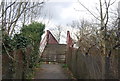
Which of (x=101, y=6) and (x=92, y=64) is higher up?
(x=101, y=6)

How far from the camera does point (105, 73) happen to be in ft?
18.9

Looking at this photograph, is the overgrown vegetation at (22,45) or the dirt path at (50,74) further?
the dirt path at (50,74)

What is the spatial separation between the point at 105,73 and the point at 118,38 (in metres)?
1.12

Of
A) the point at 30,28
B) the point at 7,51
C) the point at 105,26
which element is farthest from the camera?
the point at 30,28

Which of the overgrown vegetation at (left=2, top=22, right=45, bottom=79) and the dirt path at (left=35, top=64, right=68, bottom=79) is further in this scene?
the dirt path at (left=35, top=64, right=68, bottom=79)

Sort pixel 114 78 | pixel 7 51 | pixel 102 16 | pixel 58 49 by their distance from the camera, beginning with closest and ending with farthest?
1. pixel 114 78
2. pixel 7 51
3. pixel 102 16
4. pixel 58 49

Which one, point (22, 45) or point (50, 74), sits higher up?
point (22, 45)

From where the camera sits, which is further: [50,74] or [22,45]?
[50,74]

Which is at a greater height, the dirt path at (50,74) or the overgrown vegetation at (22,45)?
the overgrown vegetation at (22,45)

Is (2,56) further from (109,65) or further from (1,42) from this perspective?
(109,65)

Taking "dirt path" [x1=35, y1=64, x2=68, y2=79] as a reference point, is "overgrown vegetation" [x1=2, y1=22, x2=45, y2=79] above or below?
above

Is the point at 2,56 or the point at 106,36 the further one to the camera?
the point at 106,36

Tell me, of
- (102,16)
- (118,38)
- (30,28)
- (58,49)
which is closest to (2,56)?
(118,38)

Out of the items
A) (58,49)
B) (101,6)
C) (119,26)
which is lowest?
(58,49)
